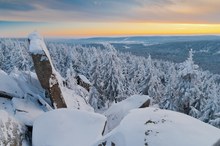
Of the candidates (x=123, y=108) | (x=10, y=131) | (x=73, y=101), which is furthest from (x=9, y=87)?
(x=123, y=108)

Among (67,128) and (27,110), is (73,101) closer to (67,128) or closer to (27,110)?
(27,110)

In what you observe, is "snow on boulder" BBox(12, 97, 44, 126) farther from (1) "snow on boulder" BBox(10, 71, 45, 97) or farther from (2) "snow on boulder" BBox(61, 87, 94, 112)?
(2) "snow on boulder" BBox(61, 87, 94, 112)

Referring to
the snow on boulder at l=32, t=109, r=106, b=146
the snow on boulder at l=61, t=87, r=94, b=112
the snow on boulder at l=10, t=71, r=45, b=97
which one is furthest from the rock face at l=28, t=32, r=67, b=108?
the snow on boulder at l=32, t=109, r=106, b=146

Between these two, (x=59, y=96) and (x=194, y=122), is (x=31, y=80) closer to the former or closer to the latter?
(x=59, y=96)

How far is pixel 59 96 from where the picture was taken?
20078mm

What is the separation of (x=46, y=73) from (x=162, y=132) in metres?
11.2

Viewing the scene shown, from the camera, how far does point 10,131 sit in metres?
14.5

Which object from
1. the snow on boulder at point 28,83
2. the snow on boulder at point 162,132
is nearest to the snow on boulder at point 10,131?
the snow on boulder at point 28,83

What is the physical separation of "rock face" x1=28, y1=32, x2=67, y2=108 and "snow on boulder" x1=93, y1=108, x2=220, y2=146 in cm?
912

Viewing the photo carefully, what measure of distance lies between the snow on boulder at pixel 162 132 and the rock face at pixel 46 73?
29.9ft

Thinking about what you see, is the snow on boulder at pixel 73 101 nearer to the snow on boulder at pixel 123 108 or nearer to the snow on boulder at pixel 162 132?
the snow on boulder at pixel 123 108

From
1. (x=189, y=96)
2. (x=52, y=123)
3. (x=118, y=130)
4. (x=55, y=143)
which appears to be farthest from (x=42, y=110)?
(x=189, y=96)

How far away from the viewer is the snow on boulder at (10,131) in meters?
13.9

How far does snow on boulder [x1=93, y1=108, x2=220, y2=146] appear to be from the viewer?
10003mm
